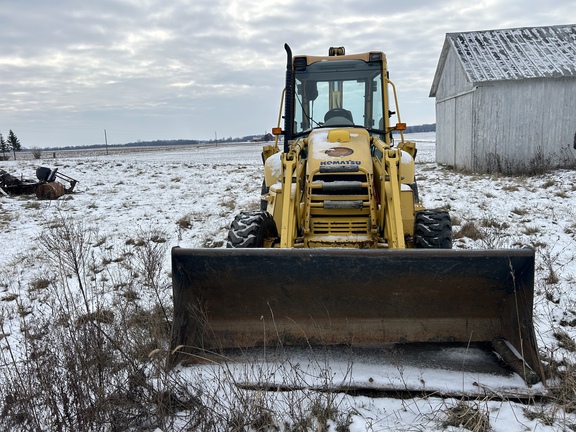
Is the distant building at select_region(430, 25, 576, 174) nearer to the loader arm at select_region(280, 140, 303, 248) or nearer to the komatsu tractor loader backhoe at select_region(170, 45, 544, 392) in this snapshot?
the loader arm at select_region(280, 140, 303, 248)

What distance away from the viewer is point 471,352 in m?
3.48

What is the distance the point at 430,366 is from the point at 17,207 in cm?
1153

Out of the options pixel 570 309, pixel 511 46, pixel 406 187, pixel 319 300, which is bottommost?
pixel 570 309

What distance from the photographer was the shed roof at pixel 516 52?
1527 centimetres

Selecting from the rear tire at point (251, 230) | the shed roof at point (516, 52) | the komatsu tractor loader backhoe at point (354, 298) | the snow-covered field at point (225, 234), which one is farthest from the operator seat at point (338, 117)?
the shed roof at point (516, 52)

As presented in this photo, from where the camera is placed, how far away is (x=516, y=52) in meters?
16.5

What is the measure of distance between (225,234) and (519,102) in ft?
40.3

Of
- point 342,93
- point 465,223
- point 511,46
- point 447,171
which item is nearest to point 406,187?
point 342,93

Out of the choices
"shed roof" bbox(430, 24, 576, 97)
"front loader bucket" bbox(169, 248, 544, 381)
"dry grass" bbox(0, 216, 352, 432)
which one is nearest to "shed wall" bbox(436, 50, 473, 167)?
"shed roof" bbox(430, 24, 576, 97)

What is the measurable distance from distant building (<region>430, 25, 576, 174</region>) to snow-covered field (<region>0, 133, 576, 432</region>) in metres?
1.43

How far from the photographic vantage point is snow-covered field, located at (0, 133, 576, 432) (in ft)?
9.53

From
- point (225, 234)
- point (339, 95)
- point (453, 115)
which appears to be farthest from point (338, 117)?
point (453, 115)

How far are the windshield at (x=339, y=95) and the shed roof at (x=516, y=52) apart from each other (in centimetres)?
1119

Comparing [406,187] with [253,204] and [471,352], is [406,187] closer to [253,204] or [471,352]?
[471,352]
